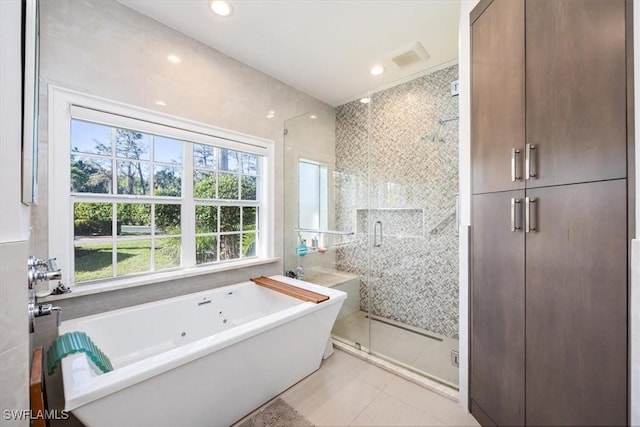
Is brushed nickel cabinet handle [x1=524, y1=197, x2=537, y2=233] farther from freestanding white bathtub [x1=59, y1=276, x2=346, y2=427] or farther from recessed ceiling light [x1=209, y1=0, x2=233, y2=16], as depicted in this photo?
recessed ceiling light [x1=209, y1=0, x2=233, y2=16]

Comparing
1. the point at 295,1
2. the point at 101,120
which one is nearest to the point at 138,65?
the point at 101,120

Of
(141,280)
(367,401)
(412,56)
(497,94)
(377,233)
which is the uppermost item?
(412,56)

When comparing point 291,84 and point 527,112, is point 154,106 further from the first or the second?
point 527,112

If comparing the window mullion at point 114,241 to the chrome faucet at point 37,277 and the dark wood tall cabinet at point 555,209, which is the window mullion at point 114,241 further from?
the dark wood tall cabinet at point 555,209

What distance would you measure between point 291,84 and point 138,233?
2.24 metres

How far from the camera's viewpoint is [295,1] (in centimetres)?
176

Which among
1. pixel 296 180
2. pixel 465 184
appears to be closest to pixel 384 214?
pixel 296 180

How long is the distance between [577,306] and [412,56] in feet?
7.79

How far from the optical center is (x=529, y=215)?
3.31 ft

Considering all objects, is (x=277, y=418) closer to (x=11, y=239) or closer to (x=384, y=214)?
(x=11, y=239)

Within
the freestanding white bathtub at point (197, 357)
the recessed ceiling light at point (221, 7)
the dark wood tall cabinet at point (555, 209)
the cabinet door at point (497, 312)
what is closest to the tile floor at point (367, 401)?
the freestanding white bathtub at point (197, 357)

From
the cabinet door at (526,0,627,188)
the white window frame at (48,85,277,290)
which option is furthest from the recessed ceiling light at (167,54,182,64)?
the cabinet door at (526,0,627,188)

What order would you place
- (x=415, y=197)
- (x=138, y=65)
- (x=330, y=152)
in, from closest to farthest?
(x=138, y=65) < (x=415, y=197) < (x=330, y=152)

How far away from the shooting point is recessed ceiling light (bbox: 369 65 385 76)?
8.43ft
